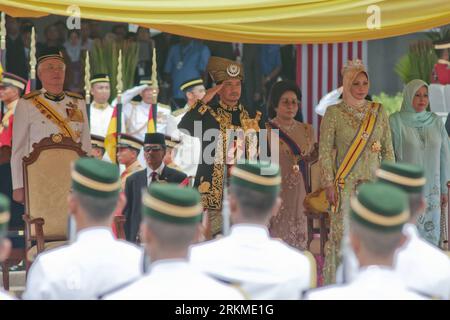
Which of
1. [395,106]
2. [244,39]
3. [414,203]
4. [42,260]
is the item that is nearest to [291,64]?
[395,106]

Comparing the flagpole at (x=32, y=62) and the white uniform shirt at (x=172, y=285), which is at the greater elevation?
the flagpole at (x=32, y=62)

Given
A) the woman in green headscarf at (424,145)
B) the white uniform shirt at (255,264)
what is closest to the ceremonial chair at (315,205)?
the woman in green headscarf at (424,145)

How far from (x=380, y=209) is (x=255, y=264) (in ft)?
2.08

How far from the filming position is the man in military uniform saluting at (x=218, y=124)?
8734mm

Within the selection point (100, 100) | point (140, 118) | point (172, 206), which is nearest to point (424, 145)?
point (140, 118)

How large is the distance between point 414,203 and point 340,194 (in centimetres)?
329

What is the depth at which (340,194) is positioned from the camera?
28.6 ft

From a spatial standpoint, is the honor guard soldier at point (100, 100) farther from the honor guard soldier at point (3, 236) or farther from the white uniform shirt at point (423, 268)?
the honor guard soldier at point (3, 236)

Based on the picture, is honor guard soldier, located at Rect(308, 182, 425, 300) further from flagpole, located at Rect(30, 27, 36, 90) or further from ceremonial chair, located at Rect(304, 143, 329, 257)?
flagpole, located at Rect(30, 27, 36, 90)

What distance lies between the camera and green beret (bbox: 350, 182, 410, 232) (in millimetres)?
4418

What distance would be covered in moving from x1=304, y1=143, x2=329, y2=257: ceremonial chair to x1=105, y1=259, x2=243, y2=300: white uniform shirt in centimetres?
494

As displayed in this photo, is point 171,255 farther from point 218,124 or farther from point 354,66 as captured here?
point 354,66

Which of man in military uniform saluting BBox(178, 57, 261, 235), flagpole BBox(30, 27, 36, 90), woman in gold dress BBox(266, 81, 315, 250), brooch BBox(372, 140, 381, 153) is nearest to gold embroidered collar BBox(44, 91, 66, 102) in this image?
flagpole BBox(30, 27, 36, 90)

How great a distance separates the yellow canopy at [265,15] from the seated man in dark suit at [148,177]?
34.8 inches
